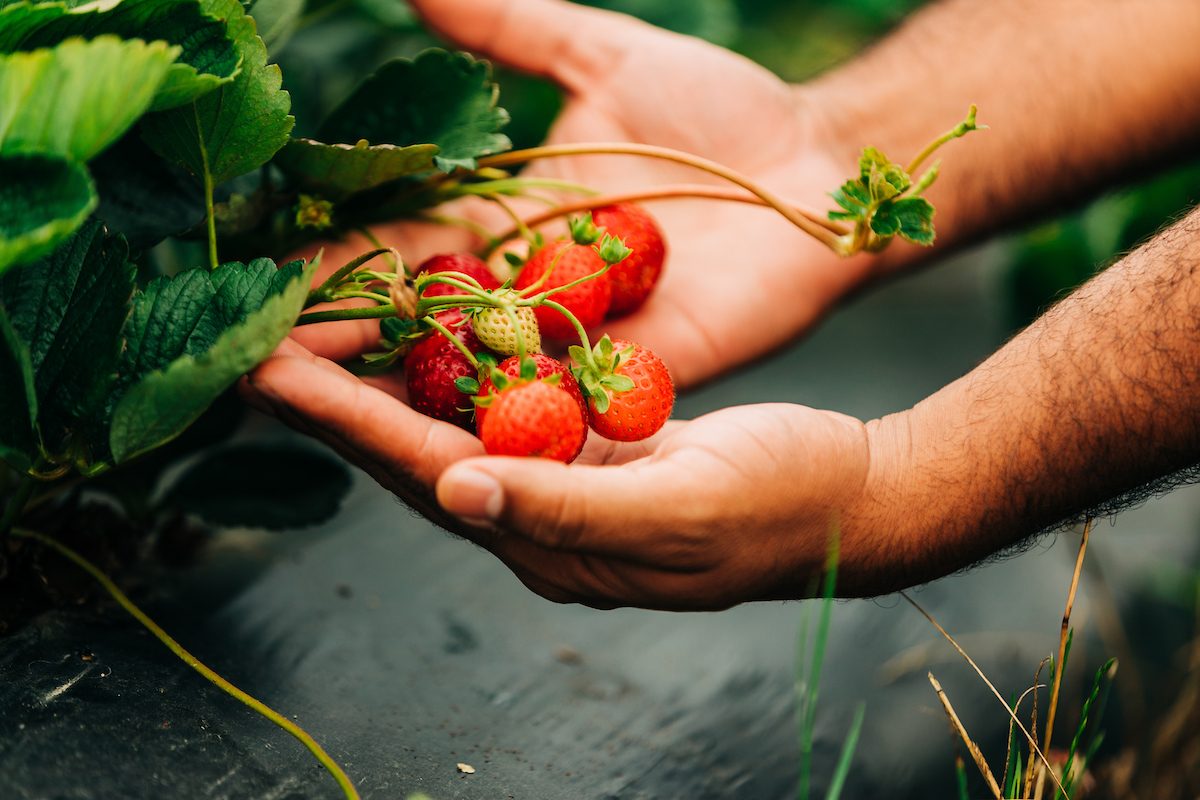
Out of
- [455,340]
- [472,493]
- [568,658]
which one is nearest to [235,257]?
[455,340]

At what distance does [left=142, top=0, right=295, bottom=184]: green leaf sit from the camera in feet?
2.21

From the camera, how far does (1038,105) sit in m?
1.40

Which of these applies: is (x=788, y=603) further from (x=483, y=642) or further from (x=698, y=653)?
(x=483, y=642)

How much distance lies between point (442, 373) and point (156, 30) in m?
0.32

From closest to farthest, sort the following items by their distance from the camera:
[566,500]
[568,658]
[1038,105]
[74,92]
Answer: [74,92], [566,500], [568,658], [1038,105]

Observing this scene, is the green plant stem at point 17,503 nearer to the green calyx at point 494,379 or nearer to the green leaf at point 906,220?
the green calyx at point 494,379

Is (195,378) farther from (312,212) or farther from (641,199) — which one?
(641,199)

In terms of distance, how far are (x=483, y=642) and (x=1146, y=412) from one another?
70 centimetres

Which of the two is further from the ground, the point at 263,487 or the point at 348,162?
the point at 348,162

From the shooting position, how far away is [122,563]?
93cm

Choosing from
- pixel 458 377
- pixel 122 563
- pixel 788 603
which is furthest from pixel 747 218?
pixel 122 563

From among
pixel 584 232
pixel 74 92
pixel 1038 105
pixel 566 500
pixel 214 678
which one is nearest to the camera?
pixel 74 92

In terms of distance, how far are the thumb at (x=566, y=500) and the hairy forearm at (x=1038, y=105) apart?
826mm

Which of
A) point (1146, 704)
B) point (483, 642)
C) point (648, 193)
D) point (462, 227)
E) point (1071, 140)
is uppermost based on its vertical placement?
point (1071, 140)
